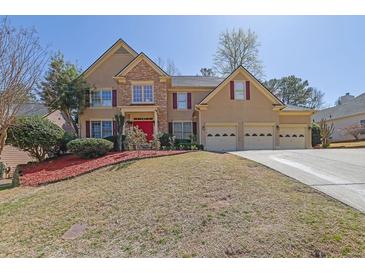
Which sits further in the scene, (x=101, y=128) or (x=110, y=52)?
(x=110, y=52)

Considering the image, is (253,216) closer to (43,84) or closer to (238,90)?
(238,90)

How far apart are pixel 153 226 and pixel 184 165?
5.28 metres

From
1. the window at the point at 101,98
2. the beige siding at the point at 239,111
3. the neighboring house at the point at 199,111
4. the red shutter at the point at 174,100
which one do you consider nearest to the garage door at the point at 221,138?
the neighboring house at the point at 199,111

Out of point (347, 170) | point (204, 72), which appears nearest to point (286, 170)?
point (347, 170)

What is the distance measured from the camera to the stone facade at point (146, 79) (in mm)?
20812

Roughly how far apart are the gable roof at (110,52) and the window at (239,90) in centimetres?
908

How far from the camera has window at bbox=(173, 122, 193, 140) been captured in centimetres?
2192

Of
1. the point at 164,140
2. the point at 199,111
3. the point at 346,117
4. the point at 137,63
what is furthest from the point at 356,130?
the point at 137,63

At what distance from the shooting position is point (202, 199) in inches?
267

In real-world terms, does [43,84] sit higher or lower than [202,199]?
higher

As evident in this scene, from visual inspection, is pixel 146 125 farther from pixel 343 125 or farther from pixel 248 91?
pixel 343 125

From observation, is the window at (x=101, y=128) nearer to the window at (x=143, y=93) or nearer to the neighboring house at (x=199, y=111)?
the neighboring house at (x=199, y=111)

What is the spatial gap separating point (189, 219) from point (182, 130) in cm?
1649

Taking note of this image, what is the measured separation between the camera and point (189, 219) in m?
5.69
